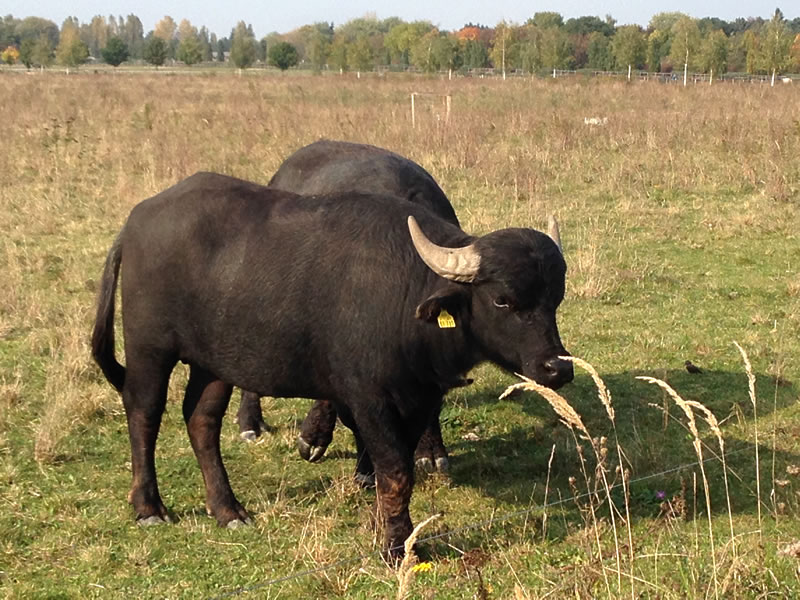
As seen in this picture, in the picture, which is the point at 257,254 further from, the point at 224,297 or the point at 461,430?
the point at 461,430

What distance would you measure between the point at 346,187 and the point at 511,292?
247cm

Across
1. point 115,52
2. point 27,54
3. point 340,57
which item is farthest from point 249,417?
point 115,52

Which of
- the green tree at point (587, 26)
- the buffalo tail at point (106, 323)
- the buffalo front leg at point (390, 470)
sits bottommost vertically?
the buffalo front leg at point (390, 470)

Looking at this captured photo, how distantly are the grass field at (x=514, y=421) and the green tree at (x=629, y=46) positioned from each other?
54152mm

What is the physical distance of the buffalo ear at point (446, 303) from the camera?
459 centimetres

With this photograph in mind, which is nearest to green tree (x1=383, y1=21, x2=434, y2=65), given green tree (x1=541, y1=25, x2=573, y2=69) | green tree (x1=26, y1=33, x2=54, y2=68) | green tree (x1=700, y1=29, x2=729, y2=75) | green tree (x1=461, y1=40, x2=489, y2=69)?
green tree (x1=461, y1=40, x2=489, y2=69)

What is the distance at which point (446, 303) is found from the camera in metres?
4.68

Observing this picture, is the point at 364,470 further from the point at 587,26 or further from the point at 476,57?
the point at 587,26

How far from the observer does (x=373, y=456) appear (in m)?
4.89

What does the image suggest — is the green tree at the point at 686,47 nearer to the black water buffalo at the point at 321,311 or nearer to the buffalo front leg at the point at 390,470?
the black water buffalo at the point at 321,311

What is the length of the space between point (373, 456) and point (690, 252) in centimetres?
787

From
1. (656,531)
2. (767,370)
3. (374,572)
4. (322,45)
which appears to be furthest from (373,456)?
(322,45)

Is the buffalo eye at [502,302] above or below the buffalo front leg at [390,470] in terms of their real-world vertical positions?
above

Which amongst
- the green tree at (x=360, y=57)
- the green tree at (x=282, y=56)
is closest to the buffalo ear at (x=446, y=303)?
the green tree at (x=360, y=57)
